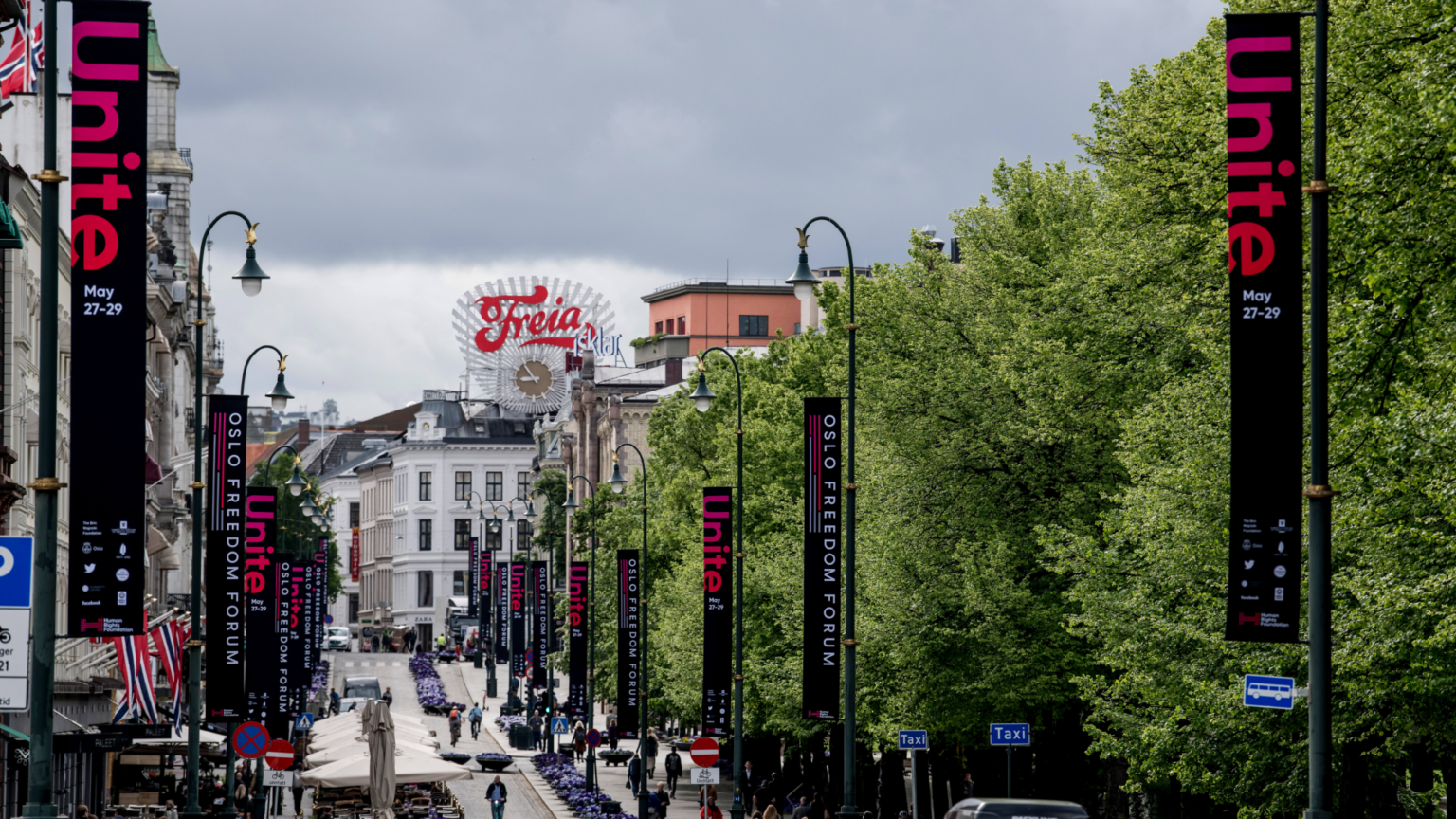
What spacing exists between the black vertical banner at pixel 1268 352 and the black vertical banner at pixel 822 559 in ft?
55.0

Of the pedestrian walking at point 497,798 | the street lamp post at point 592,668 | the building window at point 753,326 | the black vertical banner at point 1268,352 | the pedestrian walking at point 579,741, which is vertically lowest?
the pedestrian walking at point 579,741

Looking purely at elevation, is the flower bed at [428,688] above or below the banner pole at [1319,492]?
below

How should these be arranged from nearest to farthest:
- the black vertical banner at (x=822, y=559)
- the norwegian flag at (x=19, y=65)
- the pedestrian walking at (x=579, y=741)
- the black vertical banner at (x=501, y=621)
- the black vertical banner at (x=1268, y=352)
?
the black vertical banner at (x=1268, y=352) → the black vertical banner at (x=822, y=559) → the norwegian flag at (x=19, y=65) → the pedestrian walking at (x=579, y=741) → the black vertical banner at (x=501, y=621)

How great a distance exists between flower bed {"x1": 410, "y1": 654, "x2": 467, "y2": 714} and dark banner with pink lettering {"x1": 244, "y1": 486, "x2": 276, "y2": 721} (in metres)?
46.6

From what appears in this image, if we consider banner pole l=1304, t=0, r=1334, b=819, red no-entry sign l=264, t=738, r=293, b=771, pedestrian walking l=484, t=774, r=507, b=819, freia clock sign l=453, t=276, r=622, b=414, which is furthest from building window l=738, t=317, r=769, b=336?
banner pole l=1304, t=0, r=1334, b=819

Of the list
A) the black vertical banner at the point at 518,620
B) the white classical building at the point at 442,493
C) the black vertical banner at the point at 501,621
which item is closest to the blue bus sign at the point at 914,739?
the black vertical banner at the point at 518,620

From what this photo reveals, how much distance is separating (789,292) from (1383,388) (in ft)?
424

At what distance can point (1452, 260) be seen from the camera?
21.5 metres

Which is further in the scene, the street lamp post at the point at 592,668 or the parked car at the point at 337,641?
the parked car at the point at 337,641

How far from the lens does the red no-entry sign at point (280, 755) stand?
3910 centimetres

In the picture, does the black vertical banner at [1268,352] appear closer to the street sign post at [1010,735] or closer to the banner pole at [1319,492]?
the banner pole at [1319,492]

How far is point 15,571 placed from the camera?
14.5 metres

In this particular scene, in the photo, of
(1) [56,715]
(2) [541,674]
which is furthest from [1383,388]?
(2) [541,674]

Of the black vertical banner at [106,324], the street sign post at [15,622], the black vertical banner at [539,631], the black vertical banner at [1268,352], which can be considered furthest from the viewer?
the black vertical banner at [539,631]
